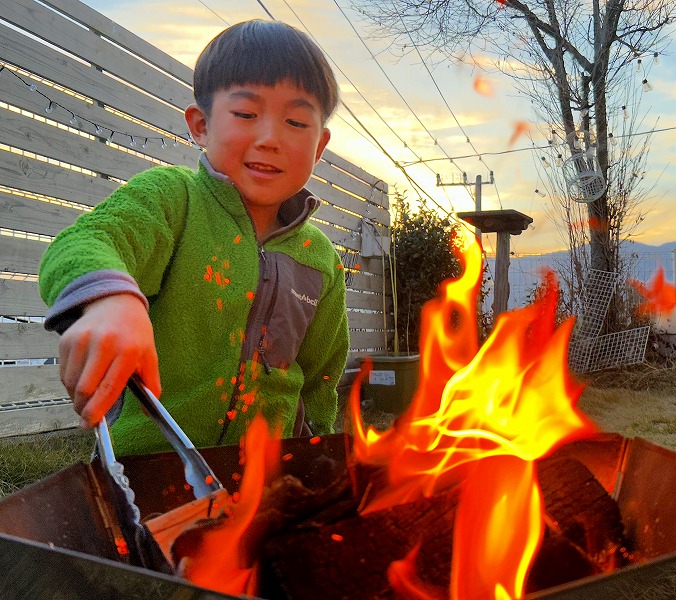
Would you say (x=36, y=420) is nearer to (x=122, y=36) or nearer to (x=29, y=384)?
(x=29, y=384)

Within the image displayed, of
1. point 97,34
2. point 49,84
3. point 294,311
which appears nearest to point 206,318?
point 294,311

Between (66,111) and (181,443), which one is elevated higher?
(66,111)

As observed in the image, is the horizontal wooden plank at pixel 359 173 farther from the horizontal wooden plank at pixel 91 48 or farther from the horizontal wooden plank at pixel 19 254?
the horizontal wooden plank at pixel 19 254

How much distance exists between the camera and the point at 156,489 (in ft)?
3.12

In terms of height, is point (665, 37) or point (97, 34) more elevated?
point (665, 37)

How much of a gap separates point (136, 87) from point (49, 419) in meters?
1.66

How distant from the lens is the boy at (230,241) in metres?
1.11

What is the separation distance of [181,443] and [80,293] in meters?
0.22

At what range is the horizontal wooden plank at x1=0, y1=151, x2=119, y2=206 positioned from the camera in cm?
252

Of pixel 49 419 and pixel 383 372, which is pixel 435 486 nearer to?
pixel 49 419

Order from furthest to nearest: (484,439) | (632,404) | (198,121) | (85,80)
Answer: (632,404)
(85,80)
(198,121)
(484,439)

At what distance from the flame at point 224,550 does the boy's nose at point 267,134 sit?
2.06 feet

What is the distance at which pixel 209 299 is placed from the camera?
1156 mm

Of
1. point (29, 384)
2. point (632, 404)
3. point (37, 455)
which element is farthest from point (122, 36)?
point (632, 404)
